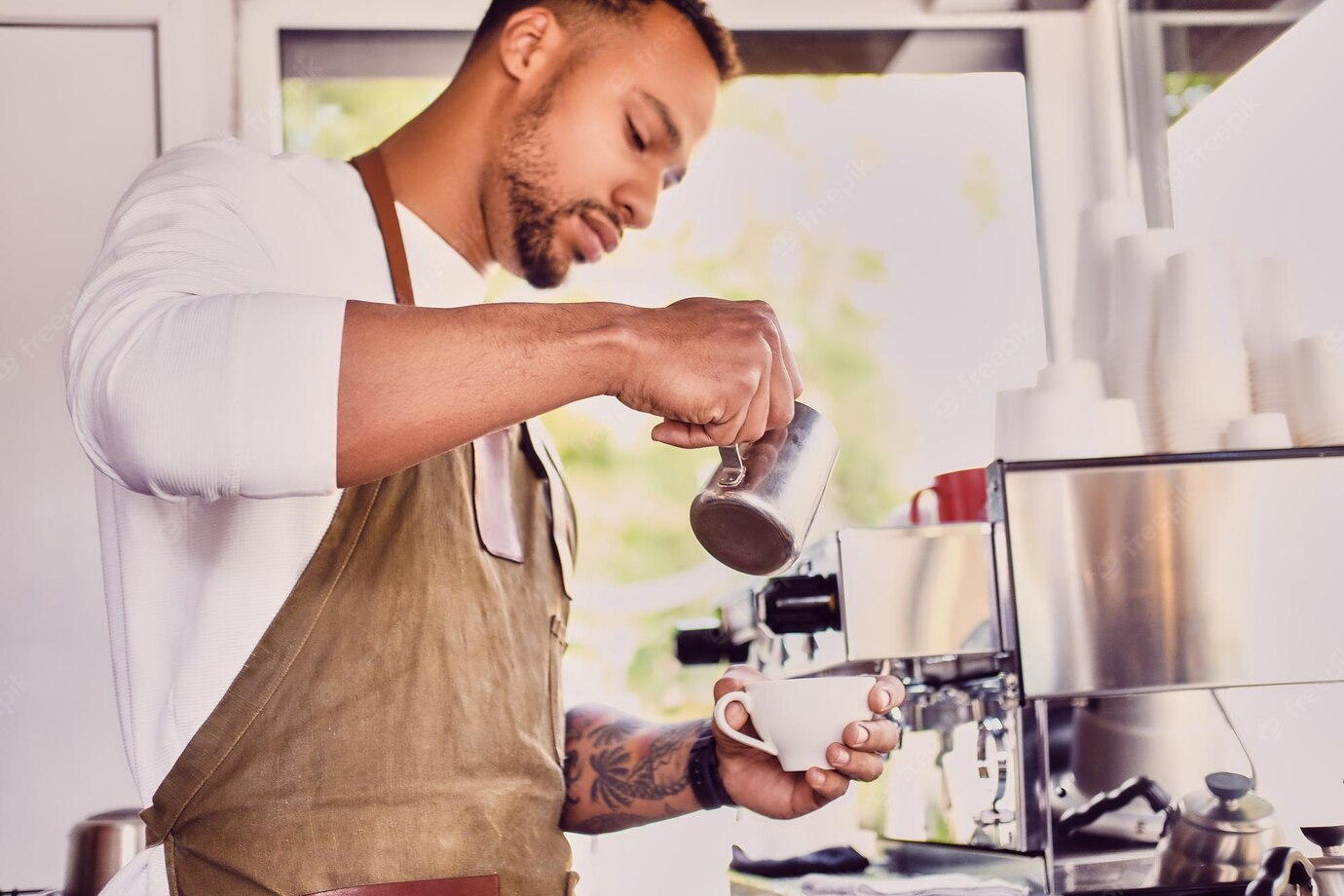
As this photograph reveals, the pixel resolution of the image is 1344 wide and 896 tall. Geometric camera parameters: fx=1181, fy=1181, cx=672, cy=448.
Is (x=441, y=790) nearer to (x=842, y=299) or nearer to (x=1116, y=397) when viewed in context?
(x=1116, y=397)

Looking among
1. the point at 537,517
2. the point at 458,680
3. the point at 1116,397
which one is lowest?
the point at 458,680

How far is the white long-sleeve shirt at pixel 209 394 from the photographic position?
79cm

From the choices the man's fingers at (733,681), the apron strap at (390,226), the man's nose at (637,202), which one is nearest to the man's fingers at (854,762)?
the man's fingers at (733,681)

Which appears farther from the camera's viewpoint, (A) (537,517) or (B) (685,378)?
(A) (537,517)

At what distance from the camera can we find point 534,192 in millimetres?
1503

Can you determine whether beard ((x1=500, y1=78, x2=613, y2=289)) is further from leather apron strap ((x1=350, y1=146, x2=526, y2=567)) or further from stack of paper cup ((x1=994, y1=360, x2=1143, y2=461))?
stack of paper cup ((x1=994, y1=360, x2=1143, y2=461))

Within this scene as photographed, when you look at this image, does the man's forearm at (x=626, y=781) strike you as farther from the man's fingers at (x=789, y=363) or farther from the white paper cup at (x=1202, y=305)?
the white paper cup at (x=1202, y=305)

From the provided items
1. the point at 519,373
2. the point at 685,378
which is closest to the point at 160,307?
the point at 519,373

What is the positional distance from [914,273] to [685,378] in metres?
1.87

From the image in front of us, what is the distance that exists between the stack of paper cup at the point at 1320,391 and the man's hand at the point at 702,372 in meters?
0.95

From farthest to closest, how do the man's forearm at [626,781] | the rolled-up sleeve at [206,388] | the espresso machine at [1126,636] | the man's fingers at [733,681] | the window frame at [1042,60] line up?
the window frame at [1042,60]
the man's forearm at [626,781]
the espresso machine at [1126,636]
the man's fingers at [733,681]
the rolled-up sleeve at [206,388]

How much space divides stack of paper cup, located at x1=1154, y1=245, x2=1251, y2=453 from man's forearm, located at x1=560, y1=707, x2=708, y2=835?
0.75 metres

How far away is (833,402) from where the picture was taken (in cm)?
292

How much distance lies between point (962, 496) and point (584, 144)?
2.72 feet
